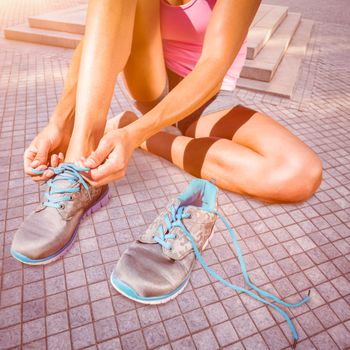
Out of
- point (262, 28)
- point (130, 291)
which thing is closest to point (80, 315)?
point (130, 291)

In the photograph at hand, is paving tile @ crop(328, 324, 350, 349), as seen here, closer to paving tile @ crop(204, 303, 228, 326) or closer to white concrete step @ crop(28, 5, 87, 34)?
paving tile @ crop(204, 303, 228, 326)

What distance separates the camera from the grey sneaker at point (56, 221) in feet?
3.74

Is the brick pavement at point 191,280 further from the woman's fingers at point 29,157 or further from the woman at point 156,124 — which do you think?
the woman's fingers at point 29,157

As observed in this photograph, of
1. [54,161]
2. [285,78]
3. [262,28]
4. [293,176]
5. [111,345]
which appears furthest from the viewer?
[262,28]

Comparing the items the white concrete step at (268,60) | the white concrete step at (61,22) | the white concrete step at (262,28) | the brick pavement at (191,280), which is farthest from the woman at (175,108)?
the white concrete step at (61,22)

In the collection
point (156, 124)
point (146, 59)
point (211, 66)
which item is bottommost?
point (156, 124)

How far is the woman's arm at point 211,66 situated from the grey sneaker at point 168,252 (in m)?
0.33

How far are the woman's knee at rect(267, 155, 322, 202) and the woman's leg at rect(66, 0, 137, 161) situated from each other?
2.90 ft

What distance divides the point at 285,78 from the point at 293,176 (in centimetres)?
188

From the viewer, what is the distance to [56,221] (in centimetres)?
120

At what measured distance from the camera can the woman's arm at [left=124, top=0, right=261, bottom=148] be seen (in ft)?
3.86

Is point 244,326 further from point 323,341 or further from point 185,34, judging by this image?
point 185,34

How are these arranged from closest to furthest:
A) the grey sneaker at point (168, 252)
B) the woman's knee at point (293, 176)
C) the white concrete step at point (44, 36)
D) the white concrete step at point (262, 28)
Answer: the grey sneaker at point (168, 252)
the woman's knee at point (293, 176)
the white concrete step at point (262, 28)
the white concrete step at point (44, 36)

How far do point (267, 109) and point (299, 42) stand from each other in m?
2.29
